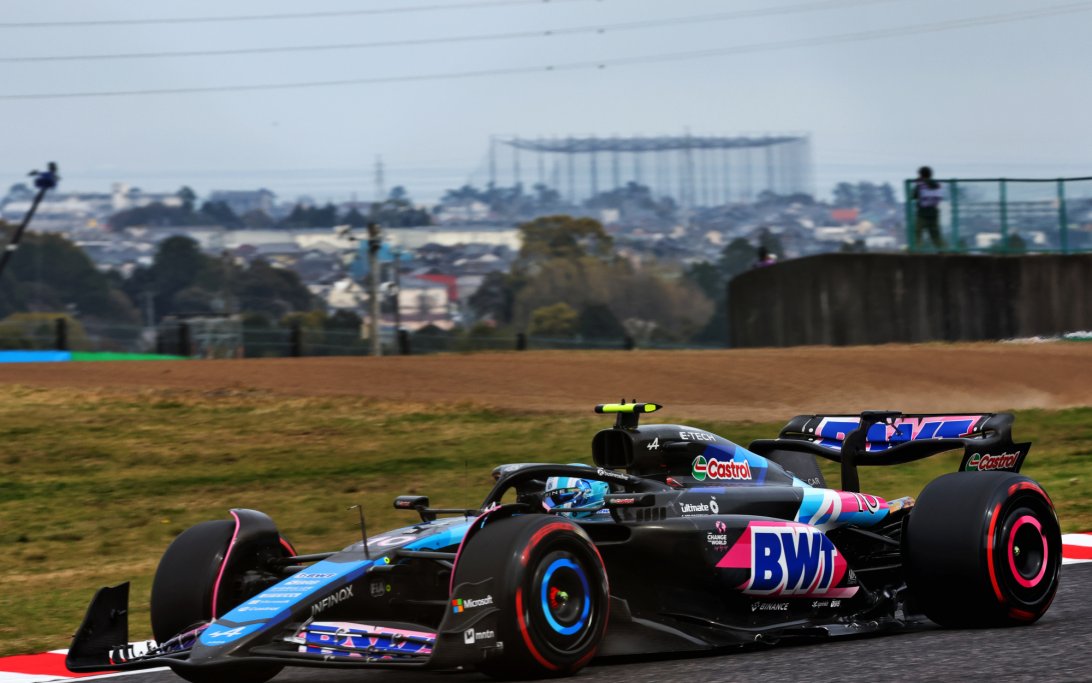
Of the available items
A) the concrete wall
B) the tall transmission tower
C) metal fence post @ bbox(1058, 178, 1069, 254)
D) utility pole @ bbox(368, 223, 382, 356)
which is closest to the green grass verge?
the concrete wall

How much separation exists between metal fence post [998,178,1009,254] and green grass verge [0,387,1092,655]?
1160 cm

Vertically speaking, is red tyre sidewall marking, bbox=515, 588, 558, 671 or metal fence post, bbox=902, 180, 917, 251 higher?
metal fence post, bbox=902, 180, 917, 251

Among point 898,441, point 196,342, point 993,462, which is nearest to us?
point 993,462

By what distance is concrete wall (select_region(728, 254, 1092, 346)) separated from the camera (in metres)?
28.5

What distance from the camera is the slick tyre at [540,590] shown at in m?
5.91

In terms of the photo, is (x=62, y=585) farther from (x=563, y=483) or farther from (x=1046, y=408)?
(x=1046, y=408)

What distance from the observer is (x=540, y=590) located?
6.01m

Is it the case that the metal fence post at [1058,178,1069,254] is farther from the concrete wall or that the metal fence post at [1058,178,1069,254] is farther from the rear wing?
the rear wing

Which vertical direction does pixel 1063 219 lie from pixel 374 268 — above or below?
below

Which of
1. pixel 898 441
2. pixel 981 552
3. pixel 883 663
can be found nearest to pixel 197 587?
pixel 883 663

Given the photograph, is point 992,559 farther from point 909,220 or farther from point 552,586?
point 909,220

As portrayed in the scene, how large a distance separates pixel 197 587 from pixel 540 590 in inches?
65.9

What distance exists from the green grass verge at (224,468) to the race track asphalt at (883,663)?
10.7ft

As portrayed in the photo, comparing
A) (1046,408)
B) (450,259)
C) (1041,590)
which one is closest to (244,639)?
(1041,590)
